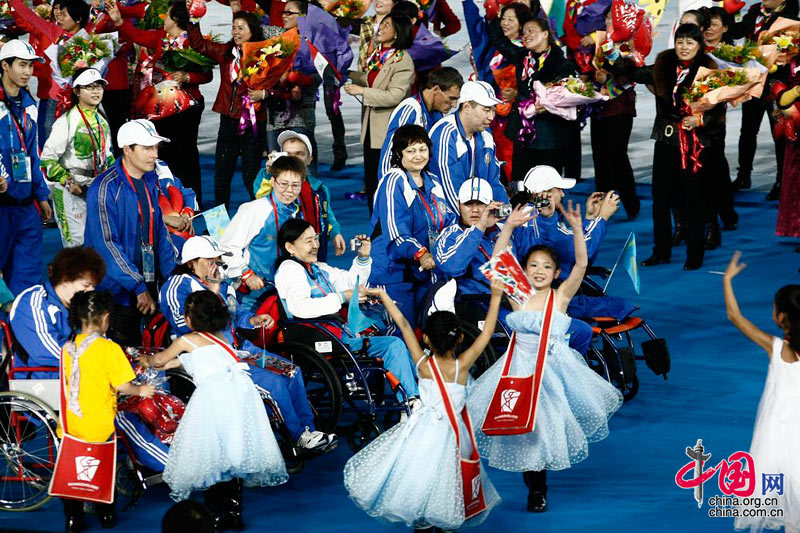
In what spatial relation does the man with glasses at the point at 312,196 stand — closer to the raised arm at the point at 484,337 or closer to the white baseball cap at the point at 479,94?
the white baseball cap at the point at 479,94

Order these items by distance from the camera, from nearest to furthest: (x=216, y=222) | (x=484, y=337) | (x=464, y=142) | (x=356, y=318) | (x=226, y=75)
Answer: (x=484, y=337) < (x=356, y=318) < (x=216, y=222) < (x=464, y=142) < (x=226, y=75)

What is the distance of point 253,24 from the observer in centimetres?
1012

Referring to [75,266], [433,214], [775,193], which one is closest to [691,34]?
[775,193]

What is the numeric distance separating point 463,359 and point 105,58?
5851 millimetres

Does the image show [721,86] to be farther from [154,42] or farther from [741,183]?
[154,42]

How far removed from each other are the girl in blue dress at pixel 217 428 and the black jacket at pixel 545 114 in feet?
16.4

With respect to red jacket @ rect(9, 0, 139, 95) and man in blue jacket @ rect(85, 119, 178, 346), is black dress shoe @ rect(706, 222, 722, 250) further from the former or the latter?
red jacket @ rect(9, 0, 139, 95)

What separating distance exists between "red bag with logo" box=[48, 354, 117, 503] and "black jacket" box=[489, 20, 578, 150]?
552 cm

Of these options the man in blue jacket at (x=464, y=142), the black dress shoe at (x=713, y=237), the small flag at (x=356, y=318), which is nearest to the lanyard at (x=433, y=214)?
the man in blue jacket at (x=464, y=142)

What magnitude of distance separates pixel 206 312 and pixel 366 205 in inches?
235

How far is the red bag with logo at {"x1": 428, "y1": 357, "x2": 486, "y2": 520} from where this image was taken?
516 cm

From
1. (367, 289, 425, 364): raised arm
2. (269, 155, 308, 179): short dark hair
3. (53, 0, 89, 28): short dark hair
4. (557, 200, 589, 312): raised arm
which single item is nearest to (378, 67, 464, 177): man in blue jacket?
(269, 155, 308, 179): short dark hair

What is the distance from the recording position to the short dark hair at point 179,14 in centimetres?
1018

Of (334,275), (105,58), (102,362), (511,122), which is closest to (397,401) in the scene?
(334,275)
